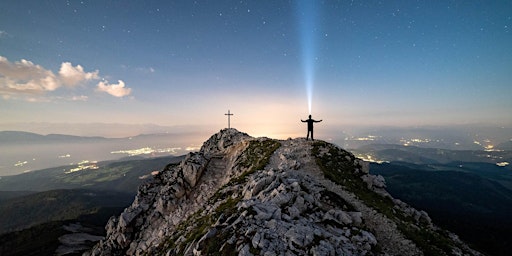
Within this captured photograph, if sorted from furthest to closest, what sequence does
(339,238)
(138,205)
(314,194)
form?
(138,205) < (314,194) < (339,238)

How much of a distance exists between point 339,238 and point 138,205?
46867 millimetres

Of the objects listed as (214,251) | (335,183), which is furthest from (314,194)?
(214,251)

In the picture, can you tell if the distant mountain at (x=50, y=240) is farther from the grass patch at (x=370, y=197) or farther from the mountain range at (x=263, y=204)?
the grass patch at (x=370, y=197)

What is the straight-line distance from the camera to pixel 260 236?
16359 millimetres

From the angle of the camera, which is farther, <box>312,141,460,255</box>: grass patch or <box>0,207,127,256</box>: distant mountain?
<box>0,207,127,256</box>: distant mountain

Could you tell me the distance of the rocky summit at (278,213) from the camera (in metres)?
17.4

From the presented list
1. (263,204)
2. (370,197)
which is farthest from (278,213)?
(370,197)

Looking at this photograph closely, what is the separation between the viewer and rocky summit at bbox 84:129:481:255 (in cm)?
1738

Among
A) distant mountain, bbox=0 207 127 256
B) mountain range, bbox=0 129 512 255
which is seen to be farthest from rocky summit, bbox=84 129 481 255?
distant mountain, bbox=0 207 127 256

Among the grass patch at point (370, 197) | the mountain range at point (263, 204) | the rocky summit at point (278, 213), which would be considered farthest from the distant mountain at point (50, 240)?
the grass patch at point (370, 197)

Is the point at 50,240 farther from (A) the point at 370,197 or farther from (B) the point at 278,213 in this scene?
(A) the point at 370,197

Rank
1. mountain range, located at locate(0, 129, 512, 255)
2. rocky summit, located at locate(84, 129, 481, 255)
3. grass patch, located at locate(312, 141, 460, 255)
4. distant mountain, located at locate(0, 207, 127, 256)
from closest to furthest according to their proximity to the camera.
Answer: rocky summit, located at locate(84, 129, 481, 255)
mountain range, located at locate(0, 129, 512, 255)
grass patch, located at locate(312, 141, 460, 255)
distant mountain, located at locate(0, 207, 127, 256)

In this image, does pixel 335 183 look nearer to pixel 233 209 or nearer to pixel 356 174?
pixel 356 174

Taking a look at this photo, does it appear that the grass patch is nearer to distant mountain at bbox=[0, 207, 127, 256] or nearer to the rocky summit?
the rocky summit
